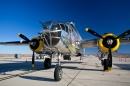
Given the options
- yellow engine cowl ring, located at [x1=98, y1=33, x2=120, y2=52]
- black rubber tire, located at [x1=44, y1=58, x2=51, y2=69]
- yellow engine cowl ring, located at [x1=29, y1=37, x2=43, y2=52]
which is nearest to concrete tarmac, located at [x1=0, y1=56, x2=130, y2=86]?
black rubber tire, located at [x1=44, y1=58, x2=51, y2=69]

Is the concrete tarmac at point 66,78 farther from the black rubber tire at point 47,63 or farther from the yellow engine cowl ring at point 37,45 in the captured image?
the yellow engine cowl ring at point 37,45

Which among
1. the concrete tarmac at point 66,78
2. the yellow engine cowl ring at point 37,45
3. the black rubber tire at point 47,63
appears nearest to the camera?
the concrete tarmac at point 66,78

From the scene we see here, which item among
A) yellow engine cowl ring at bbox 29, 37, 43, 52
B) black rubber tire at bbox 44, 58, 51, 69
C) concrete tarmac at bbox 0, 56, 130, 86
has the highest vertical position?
yellow engine cowl ring at bbox 29, 37, 43, 52

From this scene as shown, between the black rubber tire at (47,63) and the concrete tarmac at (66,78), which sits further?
the black rubber tire at (47,63)

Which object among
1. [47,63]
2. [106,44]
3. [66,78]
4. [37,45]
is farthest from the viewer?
[47,63]

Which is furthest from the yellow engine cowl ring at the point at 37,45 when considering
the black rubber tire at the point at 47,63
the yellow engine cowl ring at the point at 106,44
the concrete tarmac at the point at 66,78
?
the yellow engine cowl ring at the point at 106,44

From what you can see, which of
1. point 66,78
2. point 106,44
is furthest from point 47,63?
point 106,44

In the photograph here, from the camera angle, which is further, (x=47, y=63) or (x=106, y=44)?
(x=47, y=63)

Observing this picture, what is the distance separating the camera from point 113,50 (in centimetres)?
1215

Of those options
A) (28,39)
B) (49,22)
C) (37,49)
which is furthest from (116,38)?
(28,39)

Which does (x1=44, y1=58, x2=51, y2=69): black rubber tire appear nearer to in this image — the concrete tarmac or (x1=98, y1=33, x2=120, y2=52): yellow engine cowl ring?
the concrete tarmac

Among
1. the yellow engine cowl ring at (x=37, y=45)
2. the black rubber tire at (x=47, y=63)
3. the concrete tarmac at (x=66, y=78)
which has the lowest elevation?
the concrete tarmac at (x=66, y=78)

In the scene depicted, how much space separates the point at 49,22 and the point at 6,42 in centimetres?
1170

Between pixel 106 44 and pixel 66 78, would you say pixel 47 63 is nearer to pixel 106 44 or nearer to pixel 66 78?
pixel 66 78
